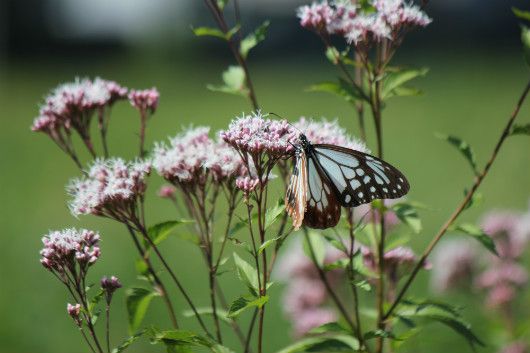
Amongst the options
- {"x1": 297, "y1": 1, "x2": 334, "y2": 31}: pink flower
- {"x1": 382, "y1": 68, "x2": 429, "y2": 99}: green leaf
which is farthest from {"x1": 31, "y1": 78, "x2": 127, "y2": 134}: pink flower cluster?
{"x1": 382, "y1": 68, "x2": 429, "y2": 99}: green leaf

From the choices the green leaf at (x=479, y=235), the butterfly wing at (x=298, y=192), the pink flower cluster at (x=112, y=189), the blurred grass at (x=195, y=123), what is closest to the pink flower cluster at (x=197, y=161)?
the pink flower cluster at (x=112, y=189)

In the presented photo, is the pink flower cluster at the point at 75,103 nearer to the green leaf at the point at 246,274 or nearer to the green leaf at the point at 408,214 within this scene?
the green leaf at the point at 246,274

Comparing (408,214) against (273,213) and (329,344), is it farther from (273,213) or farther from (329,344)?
(273,213)

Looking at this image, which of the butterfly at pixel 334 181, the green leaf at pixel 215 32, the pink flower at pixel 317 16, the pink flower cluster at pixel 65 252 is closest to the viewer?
the pink flower cluster at pixel 65 252

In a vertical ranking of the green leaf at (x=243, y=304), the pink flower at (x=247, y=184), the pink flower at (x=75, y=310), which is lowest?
the green leaf at (x=243, y=304)

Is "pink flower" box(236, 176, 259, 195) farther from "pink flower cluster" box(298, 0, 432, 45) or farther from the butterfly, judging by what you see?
"pink flower cluster" box(298, 0, 432, 45)

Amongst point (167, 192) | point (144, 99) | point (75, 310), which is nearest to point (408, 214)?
point (167, 192)

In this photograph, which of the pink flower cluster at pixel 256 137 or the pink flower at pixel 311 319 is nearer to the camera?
the pink flower cluster at pixel 256 137
